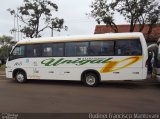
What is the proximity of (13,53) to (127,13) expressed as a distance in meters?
13.3

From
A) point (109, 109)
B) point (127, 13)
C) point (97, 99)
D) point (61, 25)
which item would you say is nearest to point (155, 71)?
point (97, 99)

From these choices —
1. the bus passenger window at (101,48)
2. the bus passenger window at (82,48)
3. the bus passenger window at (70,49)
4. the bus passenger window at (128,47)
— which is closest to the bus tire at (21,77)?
the bus passenger window at (70,49)

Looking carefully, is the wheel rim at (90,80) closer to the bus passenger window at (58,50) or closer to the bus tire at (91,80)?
the bus tire at (91,80)

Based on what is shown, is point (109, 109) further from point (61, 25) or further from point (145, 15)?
point (61, 25)

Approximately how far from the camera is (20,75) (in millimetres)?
16625

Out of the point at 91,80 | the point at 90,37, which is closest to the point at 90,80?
the point at 91,80

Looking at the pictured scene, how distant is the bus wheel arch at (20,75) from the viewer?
54.3 feet

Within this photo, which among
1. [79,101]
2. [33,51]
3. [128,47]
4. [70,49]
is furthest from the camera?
[33,51]

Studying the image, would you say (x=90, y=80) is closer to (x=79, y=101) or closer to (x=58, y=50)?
(x=58, y=50)

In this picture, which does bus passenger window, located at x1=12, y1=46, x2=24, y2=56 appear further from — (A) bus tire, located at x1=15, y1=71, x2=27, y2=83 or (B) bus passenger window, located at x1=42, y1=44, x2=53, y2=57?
(B) bus passenger window, located at x1=42, y1=44, x2=53, y2=57

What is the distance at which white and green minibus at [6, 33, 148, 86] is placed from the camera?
14.1m

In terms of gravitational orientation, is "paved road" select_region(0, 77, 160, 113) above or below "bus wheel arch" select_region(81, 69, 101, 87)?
below

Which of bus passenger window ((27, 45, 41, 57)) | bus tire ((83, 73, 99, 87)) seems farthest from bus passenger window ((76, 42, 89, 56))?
bus passenger window ((27, 45, 41, 57))

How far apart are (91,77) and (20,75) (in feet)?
14.2
